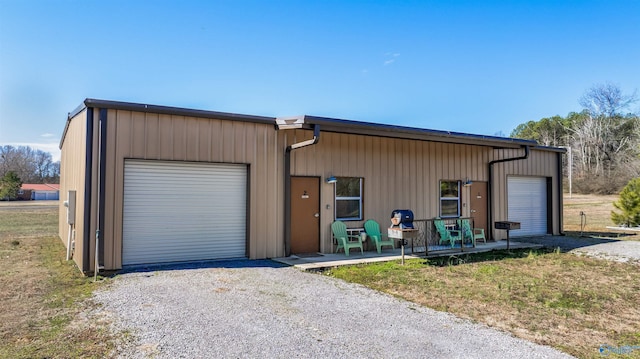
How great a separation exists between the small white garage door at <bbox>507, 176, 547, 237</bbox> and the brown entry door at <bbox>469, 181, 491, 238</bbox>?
1128mm

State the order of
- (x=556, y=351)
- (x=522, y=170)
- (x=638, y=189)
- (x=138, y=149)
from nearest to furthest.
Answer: (x=556, y=351) < (x=138, y=149) < (x=522, y=170) < (x=638, y=189)

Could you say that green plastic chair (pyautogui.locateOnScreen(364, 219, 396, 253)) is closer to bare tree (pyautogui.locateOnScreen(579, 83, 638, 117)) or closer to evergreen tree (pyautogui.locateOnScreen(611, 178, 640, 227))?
evergreen tree (pyautogui.locateOnScreen(611, 178, 640, 227))

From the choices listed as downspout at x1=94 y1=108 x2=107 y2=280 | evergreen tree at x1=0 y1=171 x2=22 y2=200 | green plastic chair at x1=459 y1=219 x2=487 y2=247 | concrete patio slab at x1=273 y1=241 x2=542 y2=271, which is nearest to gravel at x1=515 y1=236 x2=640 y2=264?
concrete patio slab at x1=273 y1=241 x2=542 y2=271

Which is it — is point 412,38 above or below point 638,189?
above

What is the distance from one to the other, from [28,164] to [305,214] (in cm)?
7140

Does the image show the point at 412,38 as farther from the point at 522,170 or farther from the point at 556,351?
the point at 556,351

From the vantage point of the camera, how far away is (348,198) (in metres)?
9.07

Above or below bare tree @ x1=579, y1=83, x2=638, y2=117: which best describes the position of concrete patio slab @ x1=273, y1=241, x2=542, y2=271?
below

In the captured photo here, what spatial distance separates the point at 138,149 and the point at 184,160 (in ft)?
2.55

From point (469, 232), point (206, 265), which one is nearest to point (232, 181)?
point (206, 265)

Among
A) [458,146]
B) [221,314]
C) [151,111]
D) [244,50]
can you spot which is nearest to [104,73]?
[244,50]

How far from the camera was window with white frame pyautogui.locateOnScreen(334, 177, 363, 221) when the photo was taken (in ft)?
29.5

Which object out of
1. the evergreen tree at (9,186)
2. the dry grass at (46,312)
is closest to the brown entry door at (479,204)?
the dry grass at (46,312)

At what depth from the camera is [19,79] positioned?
1370cm
